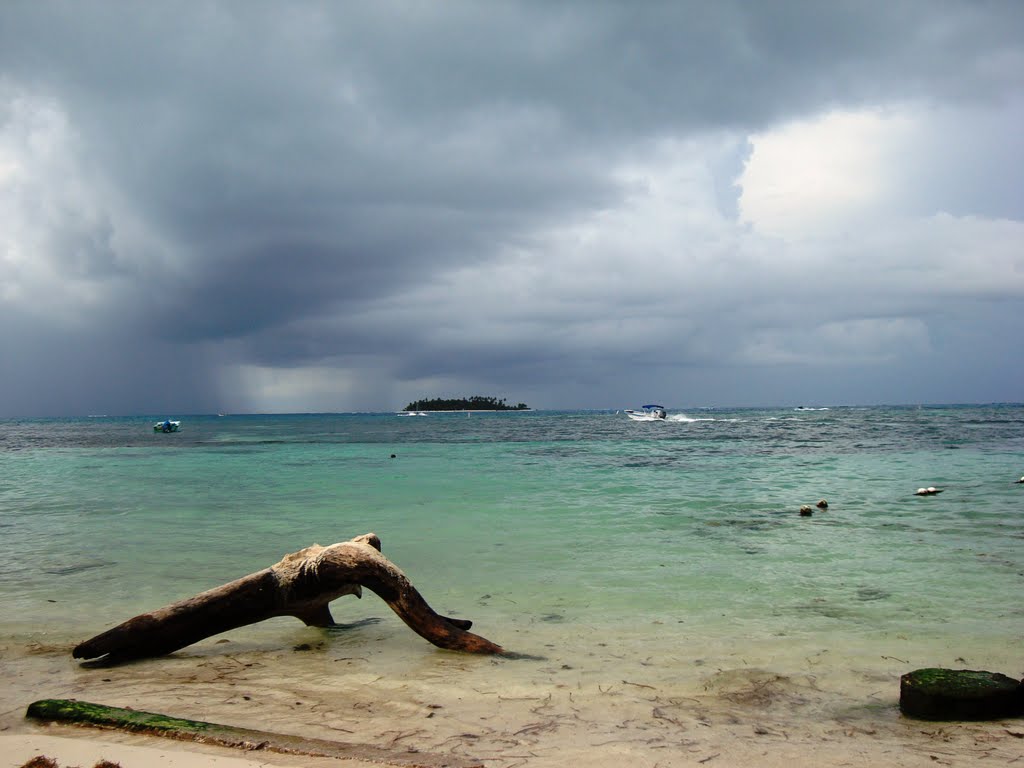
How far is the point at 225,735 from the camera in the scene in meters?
4.30

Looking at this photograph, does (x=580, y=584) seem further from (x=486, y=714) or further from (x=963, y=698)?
(x=963, y=698)

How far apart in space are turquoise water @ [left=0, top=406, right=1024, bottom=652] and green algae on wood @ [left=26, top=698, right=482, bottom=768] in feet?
9.36

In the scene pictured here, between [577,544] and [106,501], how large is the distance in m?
15.2

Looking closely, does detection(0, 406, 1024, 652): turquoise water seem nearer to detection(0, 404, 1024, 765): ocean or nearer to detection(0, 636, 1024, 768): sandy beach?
detection(0, 404, 1024, 765): ocean

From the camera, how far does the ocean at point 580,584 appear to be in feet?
19.0

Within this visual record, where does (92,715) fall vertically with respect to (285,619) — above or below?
above

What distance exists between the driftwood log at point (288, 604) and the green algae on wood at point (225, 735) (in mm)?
1826

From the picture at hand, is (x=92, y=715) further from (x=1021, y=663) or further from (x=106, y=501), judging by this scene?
(x=106, y=501)

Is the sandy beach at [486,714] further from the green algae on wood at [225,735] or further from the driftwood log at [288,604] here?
the driftwood log at [288,604]

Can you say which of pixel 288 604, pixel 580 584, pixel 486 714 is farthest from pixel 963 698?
pixel 288 604

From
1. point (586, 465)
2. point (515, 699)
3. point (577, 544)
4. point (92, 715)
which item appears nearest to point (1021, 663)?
point (515, 699)

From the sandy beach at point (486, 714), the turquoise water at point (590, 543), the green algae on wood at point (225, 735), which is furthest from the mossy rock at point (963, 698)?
the green algae on wood at point (225, 735)

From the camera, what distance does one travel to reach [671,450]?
126ft

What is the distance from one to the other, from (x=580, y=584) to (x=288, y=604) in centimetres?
429
